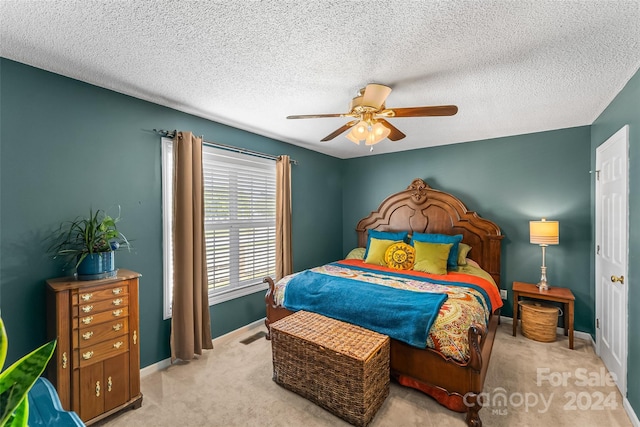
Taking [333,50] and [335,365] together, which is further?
[335,365]

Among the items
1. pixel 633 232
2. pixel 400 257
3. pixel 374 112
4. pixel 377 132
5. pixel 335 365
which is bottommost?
pixel 335 365

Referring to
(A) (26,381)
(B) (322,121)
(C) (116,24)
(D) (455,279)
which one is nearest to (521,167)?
(D) (455,279)

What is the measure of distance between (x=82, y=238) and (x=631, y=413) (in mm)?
4160

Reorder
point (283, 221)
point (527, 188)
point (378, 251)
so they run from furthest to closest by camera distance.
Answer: point (378, 251)
point (283, 221)
point (527, 188)

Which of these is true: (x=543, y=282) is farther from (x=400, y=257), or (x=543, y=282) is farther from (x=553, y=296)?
(x=400, y=257)

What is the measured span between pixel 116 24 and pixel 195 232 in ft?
5.75

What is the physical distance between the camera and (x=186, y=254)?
2701 mm

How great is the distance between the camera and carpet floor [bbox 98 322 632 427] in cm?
198

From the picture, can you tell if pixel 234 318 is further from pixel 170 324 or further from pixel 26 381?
pixel 26 381

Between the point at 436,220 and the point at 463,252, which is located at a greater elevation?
the point at 436,220

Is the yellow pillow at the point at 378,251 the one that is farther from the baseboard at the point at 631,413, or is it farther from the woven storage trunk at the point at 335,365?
the baseboard at the point at 631,413

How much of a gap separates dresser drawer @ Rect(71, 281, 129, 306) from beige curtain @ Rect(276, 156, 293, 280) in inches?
76.1

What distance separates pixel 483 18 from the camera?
151 centimetres

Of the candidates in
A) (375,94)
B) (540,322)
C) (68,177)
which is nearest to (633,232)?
(540,322)
